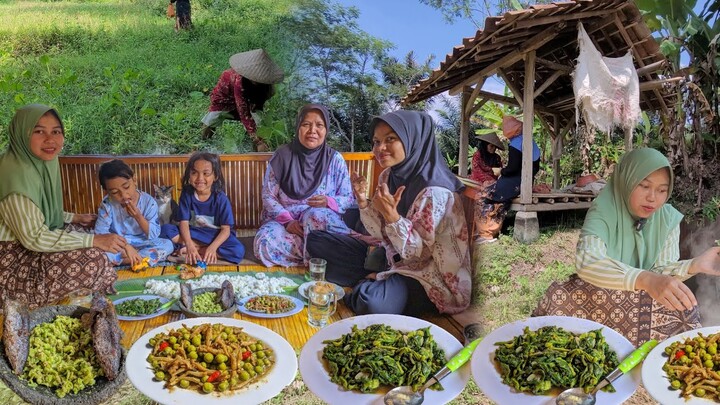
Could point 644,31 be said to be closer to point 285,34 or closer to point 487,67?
point 487,67

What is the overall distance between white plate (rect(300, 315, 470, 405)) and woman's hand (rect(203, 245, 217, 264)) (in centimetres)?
53

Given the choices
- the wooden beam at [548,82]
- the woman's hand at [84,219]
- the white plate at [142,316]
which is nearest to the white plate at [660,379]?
the wooden beam at [548,82]

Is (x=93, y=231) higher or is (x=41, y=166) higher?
(x=41, y=166)

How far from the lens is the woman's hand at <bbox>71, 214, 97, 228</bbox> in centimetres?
265

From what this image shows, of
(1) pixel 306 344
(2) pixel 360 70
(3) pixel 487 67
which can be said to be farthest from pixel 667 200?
(1) pixel 306 344

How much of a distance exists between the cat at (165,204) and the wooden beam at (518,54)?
123cm

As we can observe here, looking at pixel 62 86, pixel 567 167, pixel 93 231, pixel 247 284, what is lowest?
pixel 247 284

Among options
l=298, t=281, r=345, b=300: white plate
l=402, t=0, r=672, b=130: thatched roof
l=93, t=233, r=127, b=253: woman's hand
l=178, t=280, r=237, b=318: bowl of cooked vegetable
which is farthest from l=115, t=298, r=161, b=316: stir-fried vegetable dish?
l=402, t=0, r=672, b=130: thatched roof

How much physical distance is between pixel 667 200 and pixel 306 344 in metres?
1.60

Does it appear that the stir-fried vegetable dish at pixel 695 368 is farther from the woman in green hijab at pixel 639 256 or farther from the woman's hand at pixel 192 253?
the woman's hand at pixel 192 253

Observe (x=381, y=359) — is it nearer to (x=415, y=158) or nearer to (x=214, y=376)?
(x=214, y=376)

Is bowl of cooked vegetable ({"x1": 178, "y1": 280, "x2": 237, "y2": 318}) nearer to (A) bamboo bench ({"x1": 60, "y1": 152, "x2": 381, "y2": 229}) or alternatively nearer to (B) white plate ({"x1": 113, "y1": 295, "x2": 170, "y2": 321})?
(B) white plate ({"x1": 113, "y1": 295, "x2": 170, "y2": 321})

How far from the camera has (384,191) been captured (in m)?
2.71

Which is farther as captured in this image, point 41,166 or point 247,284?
point 247,284
